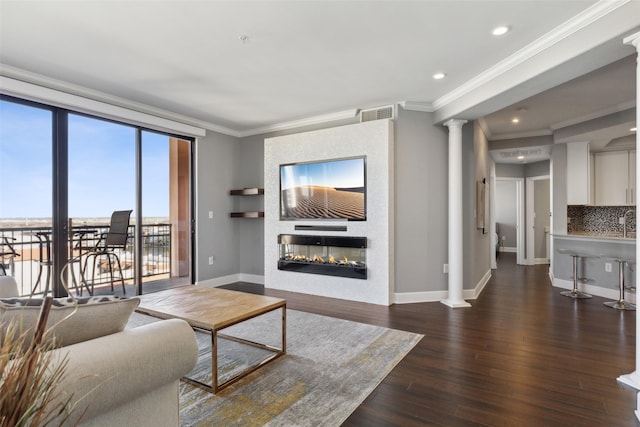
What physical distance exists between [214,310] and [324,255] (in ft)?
8.20

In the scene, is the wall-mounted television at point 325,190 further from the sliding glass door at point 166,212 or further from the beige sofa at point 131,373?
the beige sofa at point 131,373

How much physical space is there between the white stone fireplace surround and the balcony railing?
1784 mm

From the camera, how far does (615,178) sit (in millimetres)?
5316

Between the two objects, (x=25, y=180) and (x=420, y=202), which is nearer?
(x=25, y=180)

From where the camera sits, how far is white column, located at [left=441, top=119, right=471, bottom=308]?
4.17 m

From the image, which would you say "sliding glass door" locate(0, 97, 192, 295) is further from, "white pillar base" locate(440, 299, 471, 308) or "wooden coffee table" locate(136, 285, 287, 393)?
"white pillar base" locate(440, 299, 471, 308)

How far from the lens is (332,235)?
15.3 ft

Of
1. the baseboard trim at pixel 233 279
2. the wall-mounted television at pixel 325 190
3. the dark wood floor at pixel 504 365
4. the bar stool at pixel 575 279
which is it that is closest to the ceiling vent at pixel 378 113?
the wall-mounted television at pixel 325 190

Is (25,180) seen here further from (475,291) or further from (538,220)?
(538,220)

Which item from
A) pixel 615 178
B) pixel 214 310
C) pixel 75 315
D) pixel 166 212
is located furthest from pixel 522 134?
pixel 75 315

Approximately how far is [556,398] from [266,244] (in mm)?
3986

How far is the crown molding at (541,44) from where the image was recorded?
7.25 ft

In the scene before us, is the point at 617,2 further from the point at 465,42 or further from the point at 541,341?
the point at 541,341

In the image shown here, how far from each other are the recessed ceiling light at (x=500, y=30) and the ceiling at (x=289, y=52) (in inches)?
1.6
